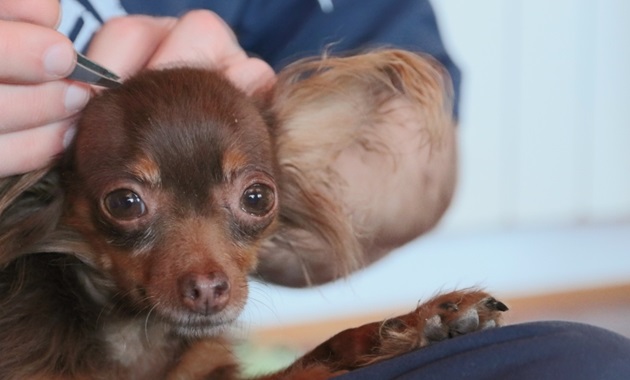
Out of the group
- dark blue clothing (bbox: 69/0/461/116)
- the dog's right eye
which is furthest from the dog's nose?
dark blue clothing (bbox: 69/0/461/116)

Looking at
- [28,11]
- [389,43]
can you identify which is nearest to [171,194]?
[28,11]

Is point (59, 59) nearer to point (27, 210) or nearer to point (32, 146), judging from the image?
point (32, 146)

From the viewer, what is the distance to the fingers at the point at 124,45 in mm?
1349

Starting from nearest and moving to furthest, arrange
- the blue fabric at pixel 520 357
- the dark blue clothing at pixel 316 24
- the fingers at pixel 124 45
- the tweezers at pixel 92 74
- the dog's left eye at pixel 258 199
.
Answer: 1. the blue fabric at pixel 520 357
2. the tweezers at pixel 92 74
3. the dog's left eye at pixel 258 199
4. the fingers at pixel 124 45
5. the dark blue clothing at pixel 316 24

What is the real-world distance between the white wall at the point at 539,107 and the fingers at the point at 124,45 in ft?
5.16

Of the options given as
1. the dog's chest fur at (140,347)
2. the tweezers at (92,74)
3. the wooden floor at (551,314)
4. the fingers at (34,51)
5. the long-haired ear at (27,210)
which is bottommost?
the wooden floor at (551,314)

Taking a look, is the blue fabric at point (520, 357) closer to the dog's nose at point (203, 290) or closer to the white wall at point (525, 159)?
the dog's nose at point (203, 290)

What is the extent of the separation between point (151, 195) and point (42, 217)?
18 centimetres

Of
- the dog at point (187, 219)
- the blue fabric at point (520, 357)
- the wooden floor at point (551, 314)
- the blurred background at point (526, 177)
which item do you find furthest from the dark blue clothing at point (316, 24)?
the wooden floor at point (551, 314)

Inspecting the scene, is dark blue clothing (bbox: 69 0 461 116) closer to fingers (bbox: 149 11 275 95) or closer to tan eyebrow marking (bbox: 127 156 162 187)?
fingers (bbox: 149 11 275 95)

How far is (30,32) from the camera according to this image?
42.3 inches

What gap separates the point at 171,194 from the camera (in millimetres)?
1163

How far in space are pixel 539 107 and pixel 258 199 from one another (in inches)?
76.3

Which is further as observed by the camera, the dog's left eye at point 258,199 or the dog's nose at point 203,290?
the dog's left eye at point 258,199
